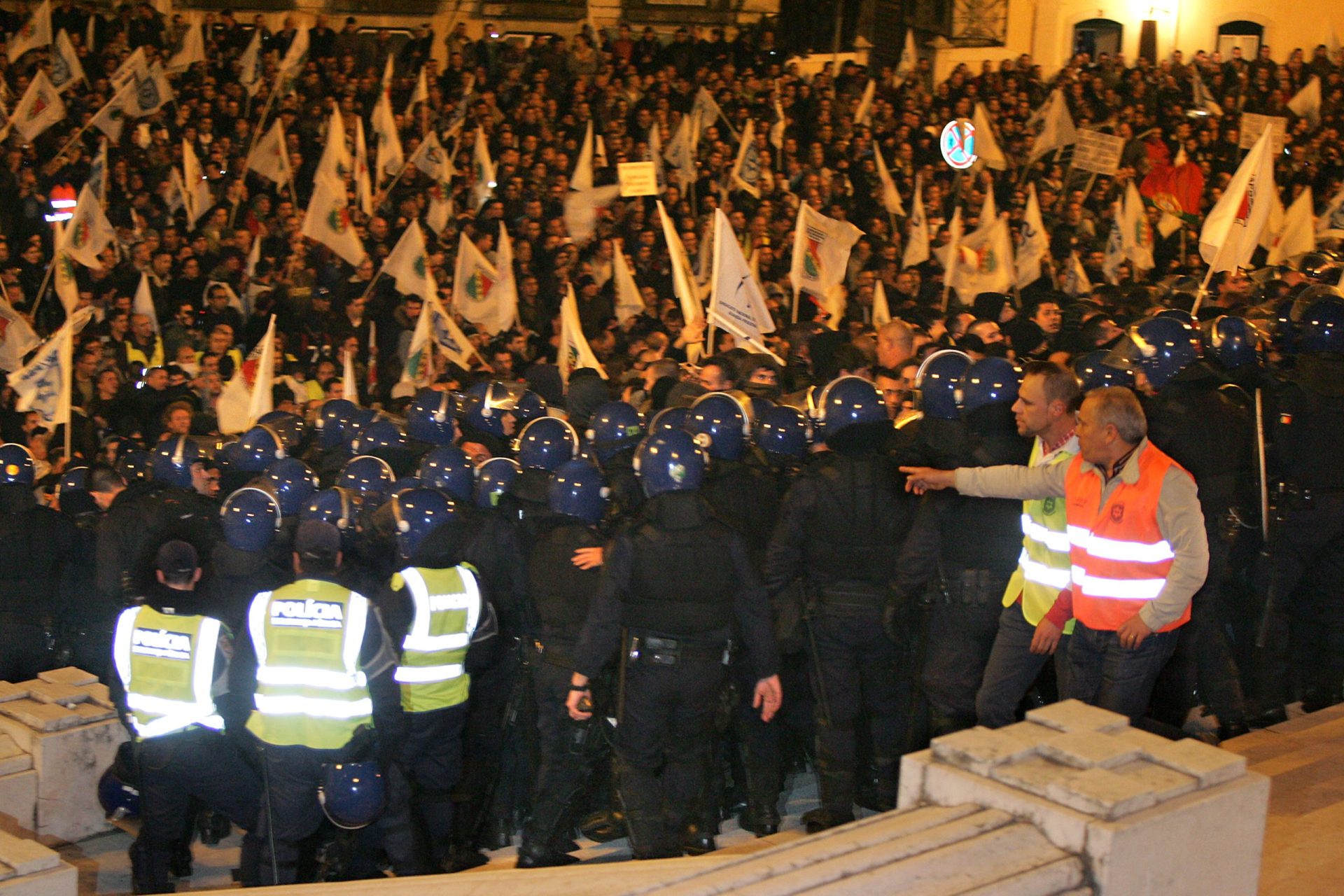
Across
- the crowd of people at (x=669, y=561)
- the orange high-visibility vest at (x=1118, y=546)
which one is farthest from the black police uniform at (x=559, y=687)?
the orange high-visibility vest at (x=1118, y=546)

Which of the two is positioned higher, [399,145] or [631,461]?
[399,145]

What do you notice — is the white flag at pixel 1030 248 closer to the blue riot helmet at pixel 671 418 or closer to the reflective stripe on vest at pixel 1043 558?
the blue riot helmet at pixel 671 418

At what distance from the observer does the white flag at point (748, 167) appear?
16.5m

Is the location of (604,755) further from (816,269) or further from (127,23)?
(127,23)

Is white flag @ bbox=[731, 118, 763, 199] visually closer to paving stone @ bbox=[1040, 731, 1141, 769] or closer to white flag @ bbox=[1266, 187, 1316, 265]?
white flag @ bbox=[1266, 187, 1316, 265]

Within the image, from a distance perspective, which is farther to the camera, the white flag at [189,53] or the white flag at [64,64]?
the white flag at [189,53]

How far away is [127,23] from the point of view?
70.5 feet

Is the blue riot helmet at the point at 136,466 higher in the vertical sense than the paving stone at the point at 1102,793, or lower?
lower

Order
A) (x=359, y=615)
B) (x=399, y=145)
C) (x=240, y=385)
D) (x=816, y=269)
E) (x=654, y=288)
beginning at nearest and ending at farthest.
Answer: (x=359, y=615) → (x=240, y=385) → (x=816, y=269) → (x=654, y=288) → (x=399, y=145)

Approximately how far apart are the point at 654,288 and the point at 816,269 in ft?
10.5

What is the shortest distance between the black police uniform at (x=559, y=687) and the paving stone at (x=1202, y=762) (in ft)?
9.62

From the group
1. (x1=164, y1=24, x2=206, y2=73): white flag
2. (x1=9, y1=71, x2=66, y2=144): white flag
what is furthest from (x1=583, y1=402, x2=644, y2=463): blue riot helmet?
(x1=164, y1=24, x2=206, y2=73): white flag

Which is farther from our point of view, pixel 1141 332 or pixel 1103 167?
pixel 1103 167

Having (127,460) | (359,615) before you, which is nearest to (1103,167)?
(127,460)
